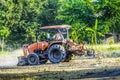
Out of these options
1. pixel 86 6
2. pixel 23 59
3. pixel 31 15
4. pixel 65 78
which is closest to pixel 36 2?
pixel 31 15

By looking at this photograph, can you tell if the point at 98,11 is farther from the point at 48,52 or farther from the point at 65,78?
the point at 65,78

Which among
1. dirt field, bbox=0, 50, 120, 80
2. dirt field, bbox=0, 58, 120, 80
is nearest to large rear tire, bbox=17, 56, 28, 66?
dirt field, bbox=0, 50, 120, 80

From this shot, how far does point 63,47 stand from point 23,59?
2690 millimetres

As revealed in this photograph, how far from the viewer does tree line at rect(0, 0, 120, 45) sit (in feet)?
157

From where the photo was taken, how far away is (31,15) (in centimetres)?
5531

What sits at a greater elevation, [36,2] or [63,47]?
[36,2]

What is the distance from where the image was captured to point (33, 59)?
22375mm

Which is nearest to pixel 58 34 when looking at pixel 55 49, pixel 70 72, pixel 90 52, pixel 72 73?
pixel 55 49

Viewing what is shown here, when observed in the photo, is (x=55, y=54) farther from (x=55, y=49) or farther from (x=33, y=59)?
(x=33, y=59)

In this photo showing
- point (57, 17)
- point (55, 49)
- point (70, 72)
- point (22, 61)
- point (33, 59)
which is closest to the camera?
point (70, 72)

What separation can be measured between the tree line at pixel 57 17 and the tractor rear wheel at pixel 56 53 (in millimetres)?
22734

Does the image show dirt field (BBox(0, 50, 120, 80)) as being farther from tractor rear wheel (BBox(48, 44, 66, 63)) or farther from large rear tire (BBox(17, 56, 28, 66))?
large rear tire (BBox(17, 56, 28, 66))

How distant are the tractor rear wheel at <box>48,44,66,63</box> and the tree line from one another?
74.6 ft

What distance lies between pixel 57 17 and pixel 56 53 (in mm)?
30745
